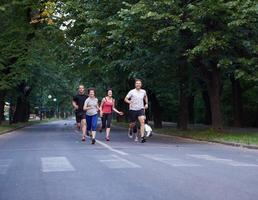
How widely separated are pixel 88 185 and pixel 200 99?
142ft

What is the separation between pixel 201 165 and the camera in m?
11.8

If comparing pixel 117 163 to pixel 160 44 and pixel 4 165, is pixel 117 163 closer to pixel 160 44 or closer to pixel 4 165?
pixel 4 165

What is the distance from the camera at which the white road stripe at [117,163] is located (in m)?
11.4

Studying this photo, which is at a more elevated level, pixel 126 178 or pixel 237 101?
pixel 237 101

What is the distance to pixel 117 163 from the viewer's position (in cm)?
1203

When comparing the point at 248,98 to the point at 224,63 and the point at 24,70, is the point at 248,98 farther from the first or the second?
the point at 224,63

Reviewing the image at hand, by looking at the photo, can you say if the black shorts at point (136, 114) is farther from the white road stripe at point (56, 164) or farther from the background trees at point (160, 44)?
the white road stripe at point (56, 164)

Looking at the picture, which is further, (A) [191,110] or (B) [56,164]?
(A) [191,110]

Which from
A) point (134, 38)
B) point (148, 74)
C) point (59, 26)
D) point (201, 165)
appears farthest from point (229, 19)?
point (59, 26)

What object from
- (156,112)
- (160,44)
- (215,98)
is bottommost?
(156,112)

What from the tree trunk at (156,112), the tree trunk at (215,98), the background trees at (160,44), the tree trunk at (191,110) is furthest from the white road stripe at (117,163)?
the tree trunk at (191,110)

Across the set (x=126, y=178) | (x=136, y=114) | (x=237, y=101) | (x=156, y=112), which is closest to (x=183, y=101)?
(x=237, y=101)

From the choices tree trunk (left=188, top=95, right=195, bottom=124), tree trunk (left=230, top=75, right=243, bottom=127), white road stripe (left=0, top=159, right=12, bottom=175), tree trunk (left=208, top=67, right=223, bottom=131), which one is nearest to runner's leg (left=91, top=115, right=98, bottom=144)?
white road stripe (left=0, top=159, right=12, bottom=175)

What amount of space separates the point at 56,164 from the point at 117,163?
3.95 ft
